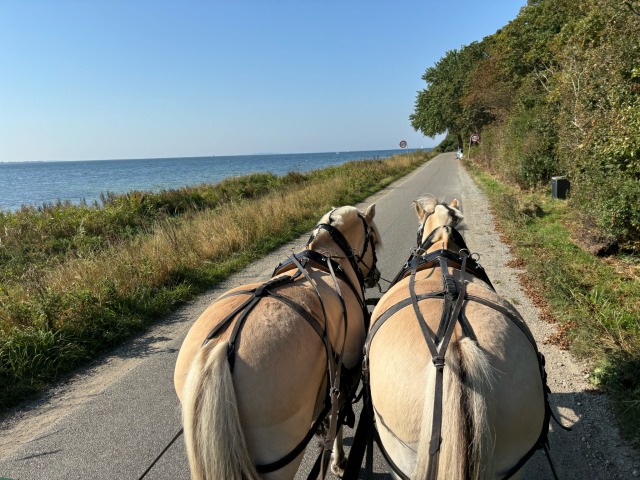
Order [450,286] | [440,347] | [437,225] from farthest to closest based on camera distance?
[437,225] → [450,286] → [440,347]

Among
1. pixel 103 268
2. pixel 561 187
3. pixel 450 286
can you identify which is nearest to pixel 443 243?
pixel 450 286

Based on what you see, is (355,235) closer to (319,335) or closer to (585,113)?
(319,335)

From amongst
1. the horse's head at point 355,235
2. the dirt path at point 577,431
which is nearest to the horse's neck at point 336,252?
the horse's head at point 355,235

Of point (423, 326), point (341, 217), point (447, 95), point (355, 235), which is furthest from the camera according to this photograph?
point (447, 95)

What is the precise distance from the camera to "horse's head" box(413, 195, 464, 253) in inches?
130

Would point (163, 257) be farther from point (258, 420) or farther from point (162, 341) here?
point (258, 420)

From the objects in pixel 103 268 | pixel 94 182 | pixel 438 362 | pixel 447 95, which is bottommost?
pixel 103 268

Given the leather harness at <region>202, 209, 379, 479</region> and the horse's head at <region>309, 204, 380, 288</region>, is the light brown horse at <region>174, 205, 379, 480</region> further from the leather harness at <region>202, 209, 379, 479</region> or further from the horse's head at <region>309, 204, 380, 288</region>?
the horse's head at <region>309, 204, 380, 288</region>

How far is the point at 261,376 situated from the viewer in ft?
6.00

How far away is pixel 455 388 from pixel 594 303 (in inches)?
176

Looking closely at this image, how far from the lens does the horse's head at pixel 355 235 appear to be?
346 centimetres

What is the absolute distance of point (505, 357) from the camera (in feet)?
5.61

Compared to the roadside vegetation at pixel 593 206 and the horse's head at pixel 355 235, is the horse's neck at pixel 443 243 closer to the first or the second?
the horse's head at pixel 355 235

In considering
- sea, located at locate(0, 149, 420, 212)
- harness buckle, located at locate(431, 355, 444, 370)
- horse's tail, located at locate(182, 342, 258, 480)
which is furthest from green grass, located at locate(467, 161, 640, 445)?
sea, located at locate(0, 149, 420, 212)
